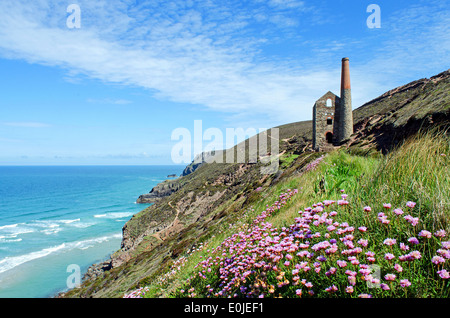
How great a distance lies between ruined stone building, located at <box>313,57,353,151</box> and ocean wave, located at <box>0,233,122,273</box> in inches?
1638

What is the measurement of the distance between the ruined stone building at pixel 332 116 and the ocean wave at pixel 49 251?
137ft

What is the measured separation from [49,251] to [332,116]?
4760 cm

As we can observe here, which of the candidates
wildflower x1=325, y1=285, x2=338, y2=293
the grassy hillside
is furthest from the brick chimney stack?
wildflower x1=325, y1=285, x2=338, y2=293

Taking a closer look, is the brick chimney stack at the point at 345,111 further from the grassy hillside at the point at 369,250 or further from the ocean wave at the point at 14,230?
the ocean wave at the point at 14,230

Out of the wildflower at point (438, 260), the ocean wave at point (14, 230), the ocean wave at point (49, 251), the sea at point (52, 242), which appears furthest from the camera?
the ocean wave at point (14, 230)

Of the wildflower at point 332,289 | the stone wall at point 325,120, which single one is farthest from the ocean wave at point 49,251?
the wildflower at point 332,289

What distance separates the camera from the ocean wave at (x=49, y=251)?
37719mm

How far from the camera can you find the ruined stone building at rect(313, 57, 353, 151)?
28.0 meters

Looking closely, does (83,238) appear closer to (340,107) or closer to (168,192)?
(168,192)

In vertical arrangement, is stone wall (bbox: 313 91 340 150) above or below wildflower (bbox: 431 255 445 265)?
above

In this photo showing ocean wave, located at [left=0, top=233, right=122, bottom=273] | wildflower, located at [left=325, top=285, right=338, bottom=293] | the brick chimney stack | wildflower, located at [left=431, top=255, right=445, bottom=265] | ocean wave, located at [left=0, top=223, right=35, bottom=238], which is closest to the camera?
wildflower, located at [left=431, top=255, right=445, bottom=265]

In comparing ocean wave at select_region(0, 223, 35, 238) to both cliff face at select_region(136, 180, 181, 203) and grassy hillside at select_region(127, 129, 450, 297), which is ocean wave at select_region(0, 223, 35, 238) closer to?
cliff face at select_region(136, 180, 181, 203)

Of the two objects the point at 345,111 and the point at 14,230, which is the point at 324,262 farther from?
the point at 14,230
